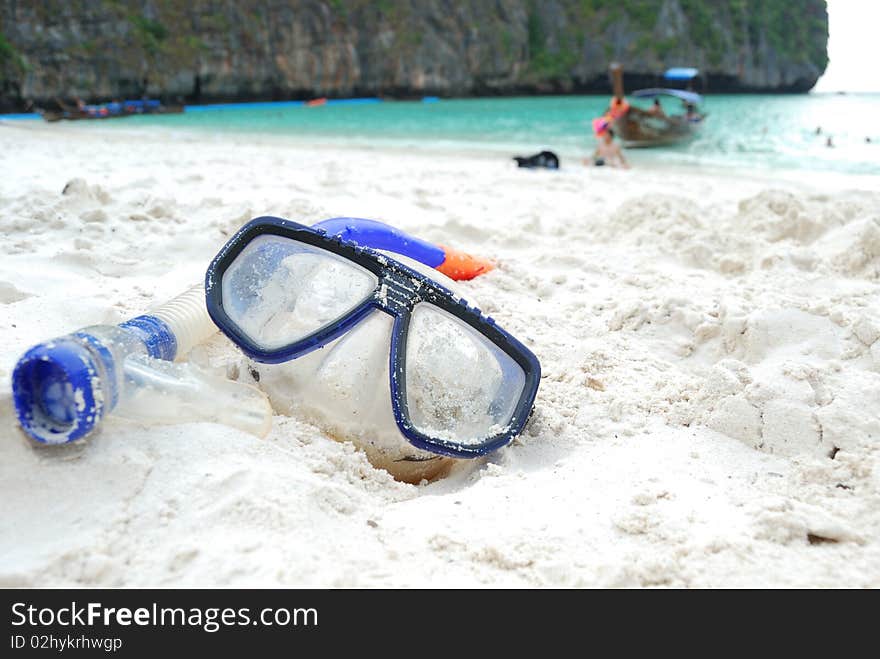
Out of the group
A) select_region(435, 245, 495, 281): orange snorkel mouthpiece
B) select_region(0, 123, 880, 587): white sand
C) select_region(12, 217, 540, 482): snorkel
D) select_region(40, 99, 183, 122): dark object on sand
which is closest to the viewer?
select_region(0, 123, 880, 587): white sand

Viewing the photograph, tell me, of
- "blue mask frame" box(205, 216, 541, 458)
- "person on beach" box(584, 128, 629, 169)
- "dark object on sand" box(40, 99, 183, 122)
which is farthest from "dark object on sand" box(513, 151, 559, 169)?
"dark object on sand" box(40, 99, 183, 122)

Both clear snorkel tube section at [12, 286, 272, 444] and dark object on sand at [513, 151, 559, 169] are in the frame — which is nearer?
clear snorkel tube section at [12, 286, 272, 444]

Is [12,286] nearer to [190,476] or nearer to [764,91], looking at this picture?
[190,476]

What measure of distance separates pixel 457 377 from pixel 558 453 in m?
0.31

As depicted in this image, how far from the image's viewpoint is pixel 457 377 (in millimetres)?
1658

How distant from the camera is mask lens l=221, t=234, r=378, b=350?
5.41 ft

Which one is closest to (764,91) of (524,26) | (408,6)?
(524,26)

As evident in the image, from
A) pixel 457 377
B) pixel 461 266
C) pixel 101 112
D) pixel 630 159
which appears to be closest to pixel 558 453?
pixel 457 377

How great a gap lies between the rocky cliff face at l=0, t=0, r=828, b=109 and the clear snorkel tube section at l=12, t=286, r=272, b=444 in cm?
3717

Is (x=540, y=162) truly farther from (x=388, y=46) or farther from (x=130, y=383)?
(x=388, y=46)

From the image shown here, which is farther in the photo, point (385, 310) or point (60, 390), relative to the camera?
point (385, 310)

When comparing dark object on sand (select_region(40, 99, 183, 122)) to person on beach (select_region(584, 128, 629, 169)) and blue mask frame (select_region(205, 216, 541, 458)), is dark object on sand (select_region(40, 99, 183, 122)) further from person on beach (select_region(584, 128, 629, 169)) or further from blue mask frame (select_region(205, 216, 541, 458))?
blue mask frame (select_region(205, 216, 541, 458))

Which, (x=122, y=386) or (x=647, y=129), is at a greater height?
(x=647, y=129)

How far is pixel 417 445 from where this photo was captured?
1.54 metres
